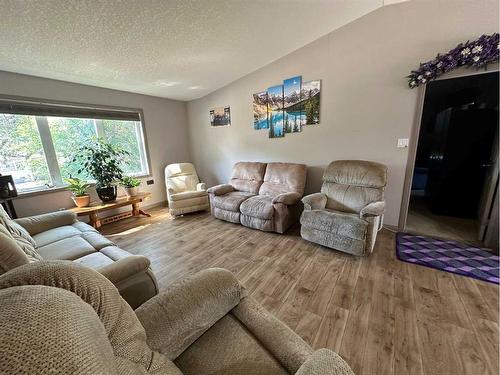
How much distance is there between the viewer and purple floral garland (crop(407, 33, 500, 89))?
2020mm

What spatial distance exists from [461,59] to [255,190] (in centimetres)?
287

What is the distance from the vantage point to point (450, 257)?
86.5 inches

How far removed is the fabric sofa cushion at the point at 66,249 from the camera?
1.62 meters

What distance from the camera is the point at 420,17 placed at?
7.69 ft

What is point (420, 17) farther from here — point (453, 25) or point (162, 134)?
point (162, 134)

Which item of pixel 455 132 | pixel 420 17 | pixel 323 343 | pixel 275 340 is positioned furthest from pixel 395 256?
pixel 420 17

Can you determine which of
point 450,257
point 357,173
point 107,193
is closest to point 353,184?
point 357,173

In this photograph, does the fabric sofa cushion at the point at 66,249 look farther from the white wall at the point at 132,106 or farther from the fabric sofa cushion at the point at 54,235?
the white wall at the point at 132,106

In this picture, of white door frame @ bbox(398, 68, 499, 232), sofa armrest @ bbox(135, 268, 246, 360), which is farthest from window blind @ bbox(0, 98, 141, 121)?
white door frame @ bbox(398, 68, 499, 232)

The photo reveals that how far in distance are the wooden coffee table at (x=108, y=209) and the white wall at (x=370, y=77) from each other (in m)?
2.44

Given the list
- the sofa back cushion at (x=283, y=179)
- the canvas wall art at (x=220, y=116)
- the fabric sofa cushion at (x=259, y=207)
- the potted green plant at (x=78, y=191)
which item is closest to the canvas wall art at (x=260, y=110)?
the canvas wall art at (x=220, y=116)

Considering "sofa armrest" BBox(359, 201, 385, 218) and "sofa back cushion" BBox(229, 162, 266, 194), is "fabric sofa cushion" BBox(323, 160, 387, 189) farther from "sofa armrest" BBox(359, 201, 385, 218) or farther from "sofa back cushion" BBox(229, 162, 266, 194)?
"sofa back cushion" BBox(229, 162, 266, 194)

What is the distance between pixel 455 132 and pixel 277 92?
2.71 metres

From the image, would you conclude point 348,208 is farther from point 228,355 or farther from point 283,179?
point 228,355
